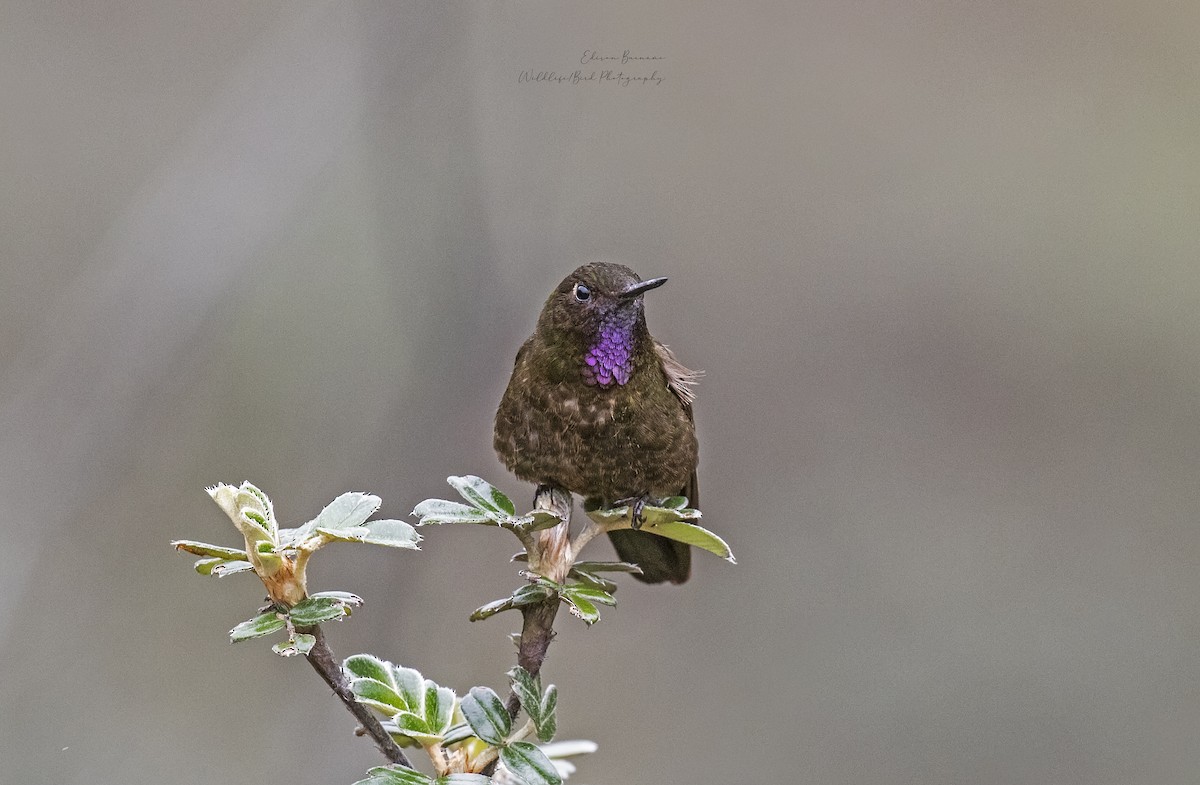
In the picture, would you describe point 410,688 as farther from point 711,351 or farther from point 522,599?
point 711,351

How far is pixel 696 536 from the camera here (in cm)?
91

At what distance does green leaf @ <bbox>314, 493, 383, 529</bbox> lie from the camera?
0.73 meters

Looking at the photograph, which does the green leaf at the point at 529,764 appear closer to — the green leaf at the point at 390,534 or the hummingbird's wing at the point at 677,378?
the green leaf at the point at 390,534

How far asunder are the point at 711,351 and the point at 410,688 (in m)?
2.49

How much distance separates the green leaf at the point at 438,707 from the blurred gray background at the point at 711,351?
211 cm

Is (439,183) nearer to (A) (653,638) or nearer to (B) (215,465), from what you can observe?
(B) (215,465)

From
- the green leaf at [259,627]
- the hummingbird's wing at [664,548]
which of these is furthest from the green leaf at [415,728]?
the hummingbird's wing at [664,548]

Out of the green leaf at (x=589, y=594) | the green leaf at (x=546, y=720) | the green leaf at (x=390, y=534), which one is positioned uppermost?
the green leaf at (x=390, y=534)

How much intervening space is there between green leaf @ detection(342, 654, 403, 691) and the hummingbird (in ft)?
1.96


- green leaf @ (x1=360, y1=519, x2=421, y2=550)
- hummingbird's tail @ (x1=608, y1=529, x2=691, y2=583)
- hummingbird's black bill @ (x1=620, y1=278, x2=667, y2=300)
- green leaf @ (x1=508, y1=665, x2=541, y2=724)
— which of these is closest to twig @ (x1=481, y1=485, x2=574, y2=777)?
green leaf @ (x1=508, y1=665, x2=541, y2=724)

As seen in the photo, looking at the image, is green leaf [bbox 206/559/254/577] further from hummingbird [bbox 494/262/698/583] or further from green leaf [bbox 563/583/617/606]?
hummingbird [bbox 494/262/698/583]

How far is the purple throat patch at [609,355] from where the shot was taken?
4.47 feet

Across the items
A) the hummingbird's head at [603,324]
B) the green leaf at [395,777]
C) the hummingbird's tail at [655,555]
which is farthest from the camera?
the hummingbird's tail at [655,555]

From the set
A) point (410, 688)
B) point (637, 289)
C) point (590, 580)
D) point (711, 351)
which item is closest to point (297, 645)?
point (410, 688)
